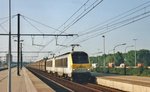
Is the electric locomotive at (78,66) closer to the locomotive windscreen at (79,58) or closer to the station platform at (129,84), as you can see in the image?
the locomotive windscreen at (79,58)

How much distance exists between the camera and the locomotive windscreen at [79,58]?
43.9m

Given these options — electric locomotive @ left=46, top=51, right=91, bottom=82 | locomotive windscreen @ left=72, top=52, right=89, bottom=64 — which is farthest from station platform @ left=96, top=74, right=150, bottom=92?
locomotive windscreen @ left=72, top=52, right=89, bottom=64

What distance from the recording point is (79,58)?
44.3m

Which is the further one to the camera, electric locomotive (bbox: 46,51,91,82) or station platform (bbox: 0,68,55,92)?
electric locomotive (bbox: 46,51,91,82)

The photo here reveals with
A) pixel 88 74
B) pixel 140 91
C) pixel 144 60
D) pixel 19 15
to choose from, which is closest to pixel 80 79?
pixel 88 74

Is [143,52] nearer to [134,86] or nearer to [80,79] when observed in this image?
[80,79]

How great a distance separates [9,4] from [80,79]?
917 inches

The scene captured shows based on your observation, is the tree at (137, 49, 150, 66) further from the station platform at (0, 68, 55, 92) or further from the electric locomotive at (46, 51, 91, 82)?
the station platform at (0, 68, 55, 92)

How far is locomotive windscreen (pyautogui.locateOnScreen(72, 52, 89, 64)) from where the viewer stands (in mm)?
43906

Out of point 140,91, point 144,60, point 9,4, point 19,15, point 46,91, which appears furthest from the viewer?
point 144,60

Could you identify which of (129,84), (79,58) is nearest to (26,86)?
(129,84)

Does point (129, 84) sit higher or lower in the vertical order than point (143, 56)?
lower

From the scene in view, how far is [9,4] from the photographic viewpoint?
856 inches

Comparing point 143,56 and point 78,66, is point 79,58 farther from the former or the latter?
point 143,56
